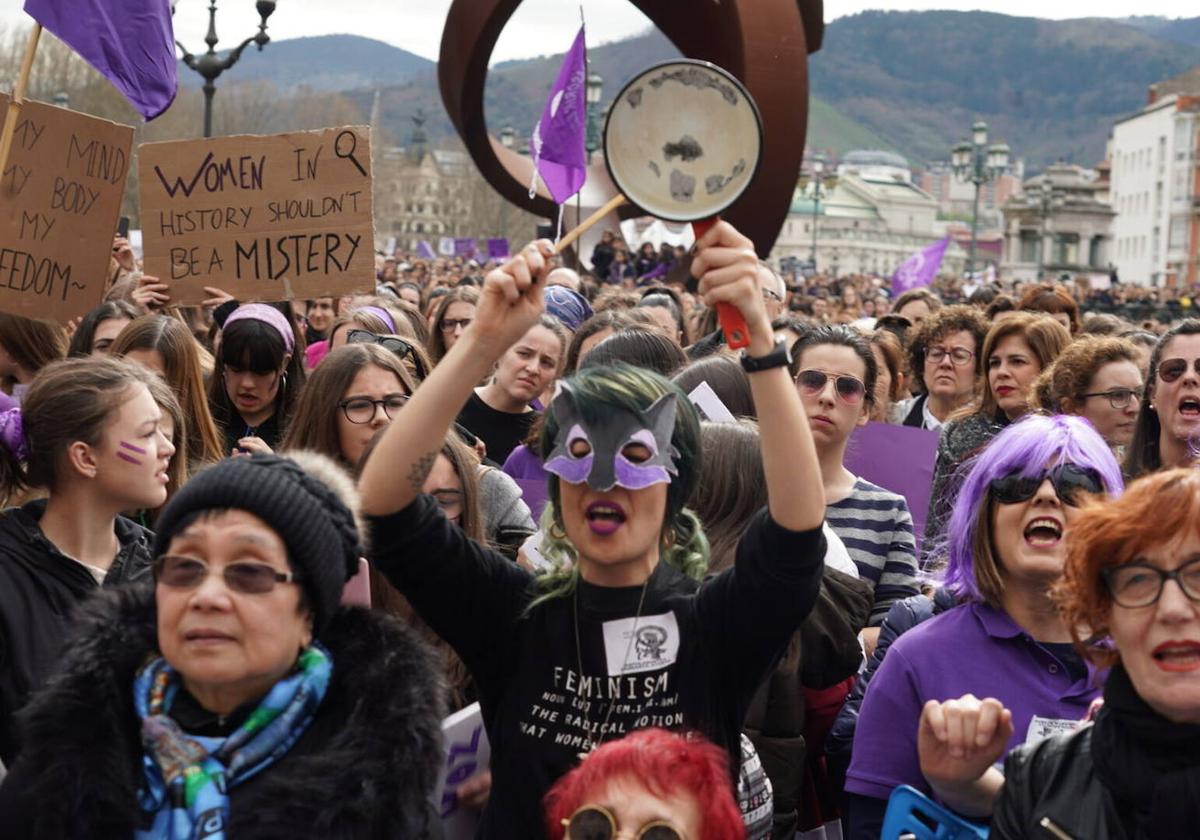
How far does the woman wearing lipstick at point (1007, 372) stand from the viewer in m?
6.71

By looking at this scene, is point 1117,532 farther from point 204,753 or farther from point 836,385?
point 836,385

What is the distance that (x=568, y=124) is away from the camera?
8.29m

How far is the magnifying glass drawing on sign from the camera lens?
3014 millimetres

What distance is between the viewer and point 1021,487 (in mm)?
3635

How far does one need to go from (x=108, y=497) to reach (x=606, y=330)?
303 cm

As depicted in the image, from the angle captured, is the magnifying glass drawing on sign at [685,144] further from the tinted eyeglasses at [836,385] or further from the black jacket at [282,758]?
the tinted eyeglasses at [836,385]

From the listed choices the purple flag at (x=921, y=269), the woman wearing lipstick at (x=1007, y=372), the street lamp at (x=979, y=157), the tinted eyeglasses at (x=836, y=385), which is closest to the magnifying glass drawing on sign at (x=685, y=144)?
the tinted eyeglasses at (x=836, y=385)

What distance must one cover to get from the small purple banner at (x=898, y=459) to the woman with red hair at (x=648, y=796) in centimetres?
414

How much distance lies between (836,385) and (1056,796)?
2.96 m

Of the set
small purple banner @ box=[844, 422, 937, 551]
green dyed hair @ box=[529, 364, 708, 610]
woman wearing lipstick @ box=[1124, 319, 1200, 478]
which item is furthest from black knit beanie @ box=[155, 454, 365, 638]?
small purple banner @ box=[844, 422, 937, 551]

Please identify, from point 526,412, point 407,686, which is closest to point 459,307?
point 526,412

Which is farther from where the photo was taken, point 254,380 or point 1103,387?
→ point 254,380

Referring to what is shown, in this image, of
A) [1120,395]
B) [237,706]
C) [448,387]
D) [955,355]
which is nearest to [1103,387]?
[1120,395]

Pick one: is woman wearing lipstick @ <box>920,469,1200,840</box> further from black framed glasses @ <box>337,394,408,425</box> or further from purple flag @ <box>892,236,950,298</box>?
purple flag @ <box>892,236,950,298</box>
